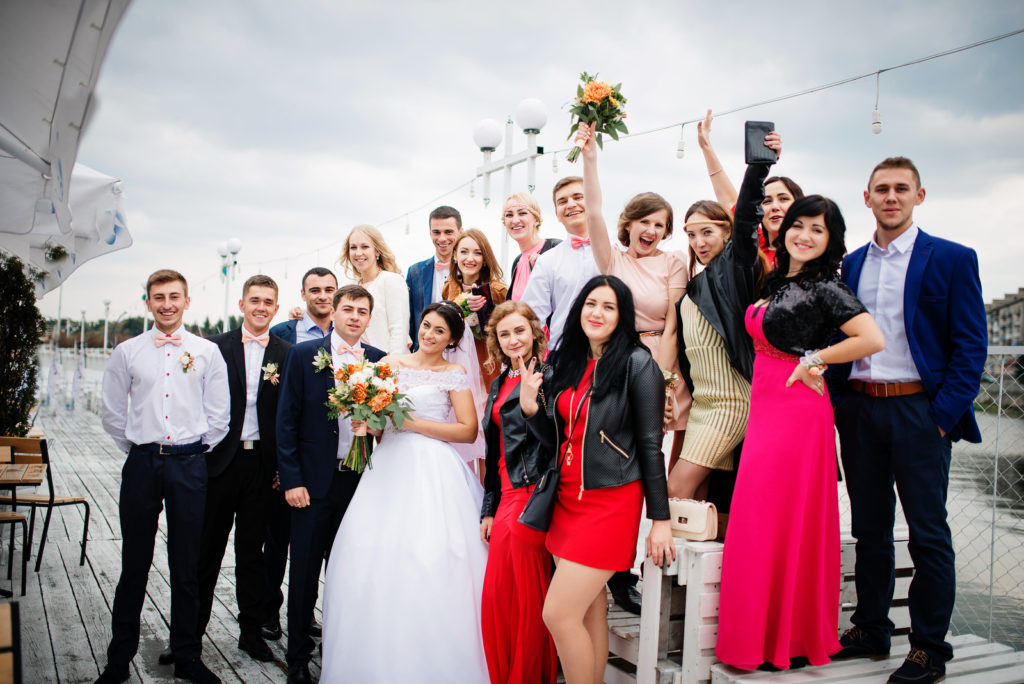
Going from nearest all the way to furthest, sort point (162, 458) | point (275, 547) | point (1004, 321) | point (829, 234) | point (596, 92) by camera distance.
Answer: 1. point (829, 234)
2. point (596, 92)
3. point (162, 458)
4. point (275, 547)
5. point (1004, 321)

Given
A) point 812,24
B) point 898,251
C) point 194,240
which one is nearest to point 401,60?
point 812,24

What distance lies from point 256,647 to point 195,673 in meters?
0.52

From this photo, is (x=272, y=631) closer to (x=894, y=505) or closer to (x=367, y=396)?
(x=367, y=396)

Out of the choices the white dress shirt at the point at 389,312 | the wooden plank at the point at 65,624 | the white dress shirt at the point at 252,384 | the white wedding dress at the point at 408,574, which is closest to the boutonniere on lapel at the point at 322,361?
the white wedding dress at the point at 408,574

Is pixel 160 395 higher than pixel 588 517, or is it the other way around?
pixel 160 395

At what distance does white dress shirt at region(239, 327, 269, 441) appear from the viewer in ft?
14.9

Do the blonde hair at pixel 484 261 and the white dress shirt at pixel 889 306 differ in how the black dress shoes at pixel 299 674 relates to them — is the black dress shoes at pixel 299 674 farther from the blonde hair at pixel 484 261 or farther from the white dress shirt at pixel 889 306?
the white dress shirt at pixel 889 306

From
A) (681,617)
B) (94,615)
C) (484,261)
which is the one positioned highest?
(484,261)

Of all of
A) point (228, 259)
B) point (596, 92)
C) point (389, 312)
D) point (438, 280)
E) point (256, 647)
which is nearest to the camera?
point (596, 92)

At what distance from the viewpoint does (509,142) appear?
9.16 metres

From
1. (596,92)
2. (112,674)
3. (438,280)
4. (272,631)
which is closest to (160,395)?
(112,674)

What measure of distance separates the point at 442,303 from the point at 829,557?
8.47 feet

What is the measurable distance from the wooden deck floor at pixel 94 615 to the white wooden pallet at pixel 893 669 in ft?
8.38

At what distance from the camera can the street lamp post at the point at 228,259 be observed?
64.2 feet
